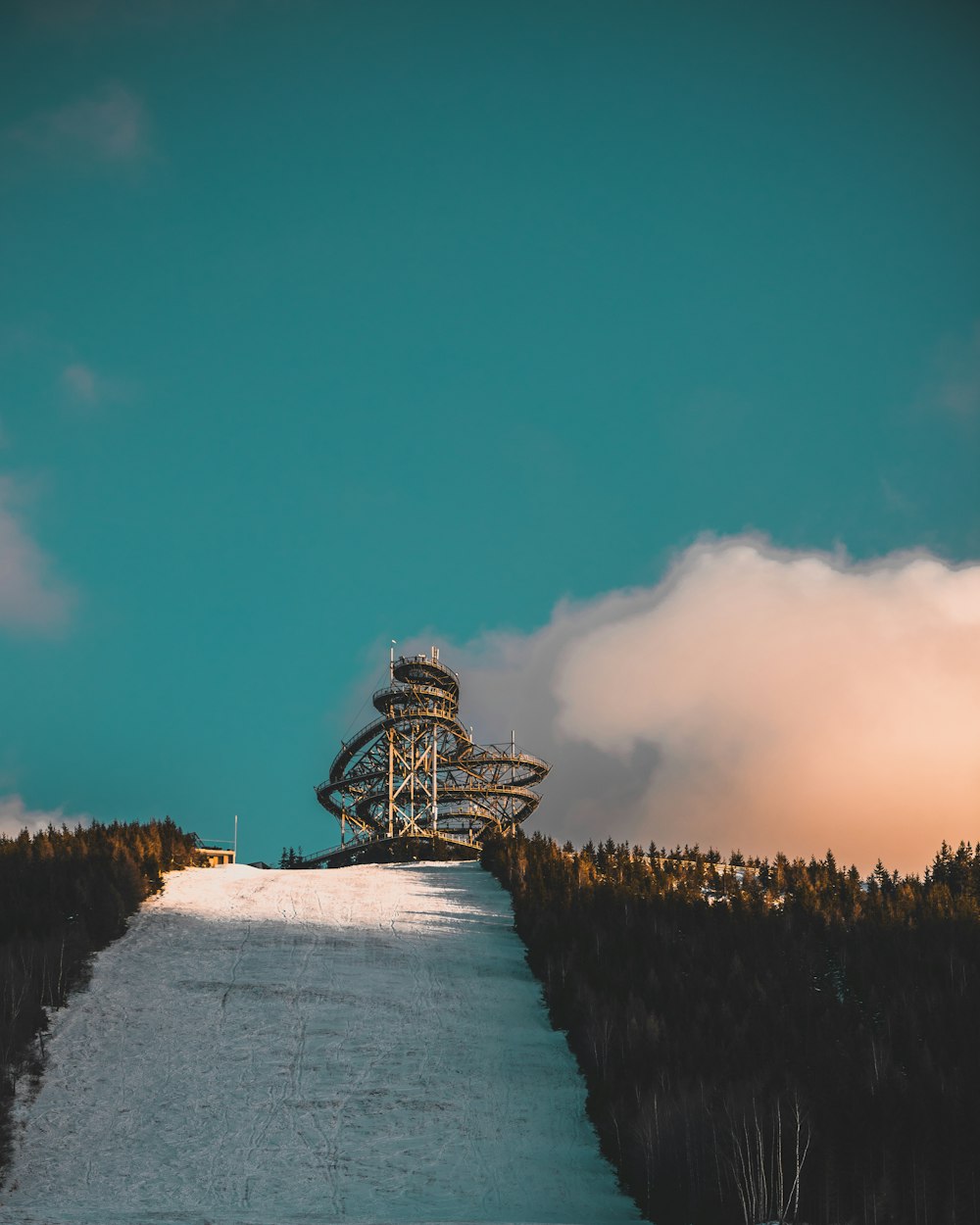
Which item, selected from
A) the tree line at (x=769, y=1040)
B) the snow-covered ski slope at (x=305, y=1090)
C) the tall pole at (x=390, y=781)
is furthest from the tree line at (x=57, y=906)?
the tall pole at (x=390, y=781)

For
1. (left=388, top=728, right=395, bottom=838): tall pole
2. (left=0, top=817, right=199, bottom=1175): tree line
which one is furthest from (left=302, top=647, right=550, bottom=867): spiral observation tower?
(left=0, top=817, right=199, bottom=1175): tree line

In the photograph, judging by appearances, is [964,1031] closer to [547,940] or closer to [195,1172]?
[547,940]

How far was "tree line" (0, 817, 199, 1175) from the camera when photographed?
722 inches

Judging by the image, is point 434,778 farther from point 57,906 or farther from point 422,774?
point 57,906

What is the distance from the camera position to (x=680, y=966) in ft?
77.2

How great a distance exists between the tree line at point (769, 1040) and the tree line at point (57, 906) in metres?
9.38

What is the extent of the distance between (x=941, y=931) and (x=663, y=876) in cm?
850

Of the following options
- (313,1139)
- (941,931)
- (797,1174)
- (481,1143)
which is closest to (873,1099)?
(797,1174)

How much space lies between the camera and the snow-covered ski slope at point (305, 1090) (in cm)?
1449

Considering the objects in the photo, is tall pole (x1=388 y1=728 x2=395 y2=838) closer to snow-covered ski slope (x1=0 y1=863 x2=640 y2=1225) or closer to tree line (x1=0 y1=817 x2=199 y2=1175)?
tree line (x1=0 y1=817 x2=199 y2=1175)

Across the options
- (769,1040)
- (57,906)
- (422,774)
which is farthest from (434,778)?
(769,1040)

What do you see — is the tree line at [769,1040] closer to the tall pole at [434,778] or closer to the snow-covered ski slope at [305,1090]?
the snow-covered ski slope at [305,1090]

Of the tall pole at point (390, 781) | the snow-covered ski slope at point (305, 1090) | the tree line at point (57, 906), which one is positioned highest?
the tall pole at point (390, 781)

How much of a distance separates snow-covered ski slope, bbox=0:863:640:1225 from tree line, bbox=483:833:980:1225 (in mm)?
961
